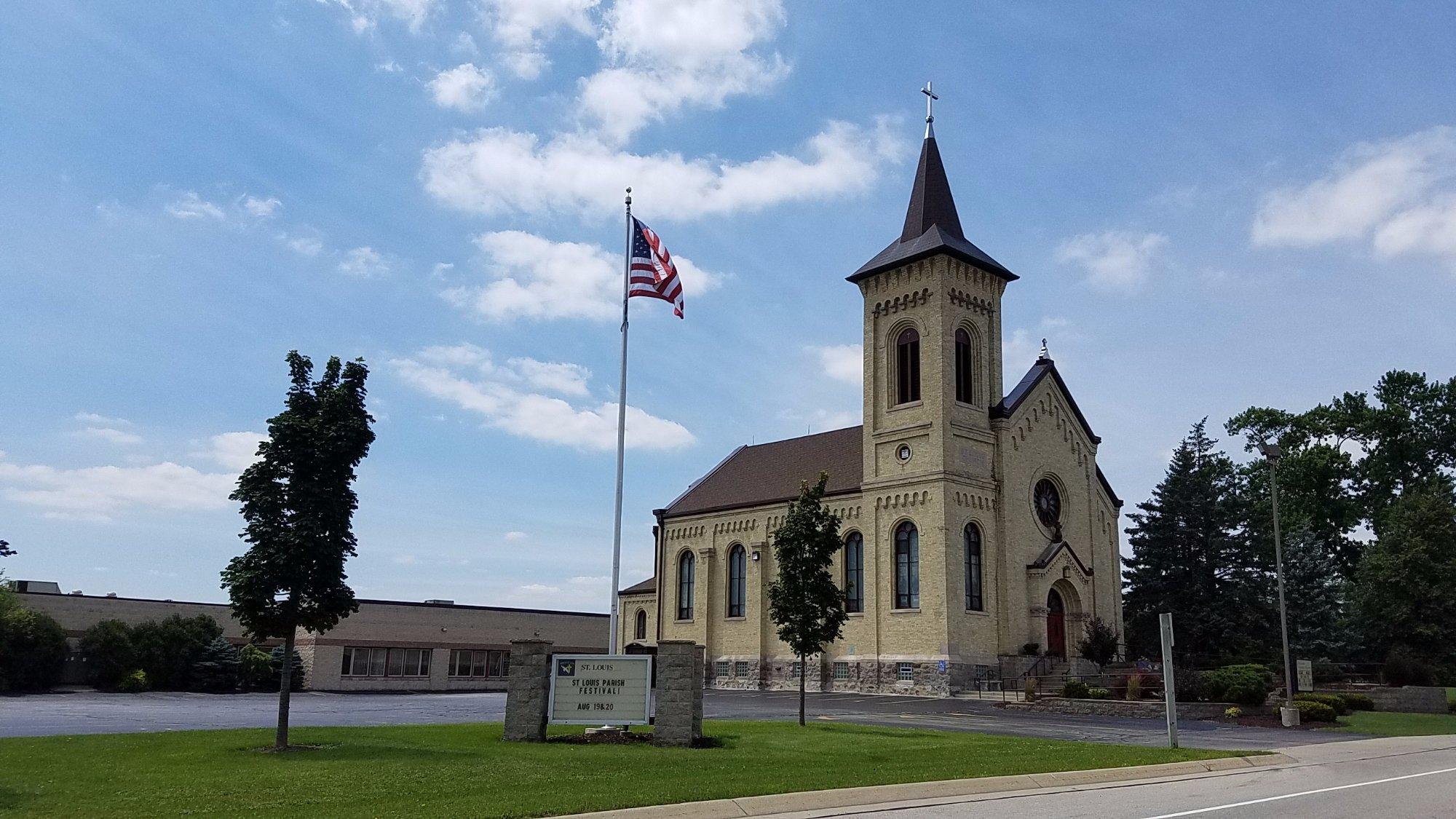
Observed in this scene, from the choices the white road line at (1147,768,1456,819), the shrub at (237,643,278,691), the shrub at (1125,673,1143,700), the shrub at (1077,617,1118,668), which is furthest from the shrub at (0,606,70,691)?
the white road line at (1147,768,1456,819)

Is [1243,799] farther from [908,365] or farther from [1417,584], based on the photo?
[1417,584]

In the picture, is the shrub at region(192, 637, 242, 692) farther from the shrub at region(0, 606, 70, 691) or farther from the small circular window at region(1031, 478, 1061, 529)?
the small circular window at region(1031, 478, 1061, 529)

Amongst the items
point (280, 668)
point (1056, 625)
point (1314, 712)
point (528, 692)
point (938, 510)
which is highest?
point (938, 510)

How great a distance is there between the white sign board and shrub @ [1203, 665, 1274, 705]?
797 inches

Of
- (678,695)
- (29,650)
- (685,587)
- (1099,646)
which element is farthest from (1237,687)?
(29,650)

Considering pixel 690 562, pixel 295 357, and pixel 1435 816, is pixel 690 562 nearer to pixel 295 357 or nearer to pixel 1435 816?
pixel 295 357

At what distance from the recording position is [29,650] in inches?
1610

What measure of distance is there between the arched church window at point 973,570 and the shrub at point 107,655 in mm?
34735

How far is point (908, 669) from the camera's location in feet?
140

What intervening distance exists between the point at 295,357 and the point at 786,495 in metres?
32.6

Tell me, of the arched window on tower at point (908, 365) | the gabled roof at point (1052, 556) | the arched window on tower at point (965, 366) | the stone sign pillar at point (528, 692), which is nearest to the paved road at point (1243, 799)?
the stone sign pillar at point (528, 692)

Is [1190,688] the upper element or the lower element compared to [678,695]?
lower

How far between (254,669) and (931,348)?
108ft

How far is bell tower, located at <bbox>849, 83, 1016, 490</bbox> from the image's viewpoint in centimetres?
4444
